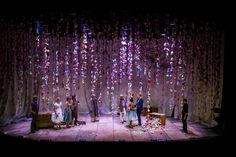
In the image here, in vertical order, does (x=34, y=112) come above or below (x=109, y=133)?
above

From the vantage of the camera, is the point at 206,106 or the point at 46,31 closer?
the point at 206,106

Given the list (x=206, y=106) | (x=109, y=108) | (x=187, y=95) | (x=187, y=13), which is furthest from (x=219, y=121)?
(x=109, y=108)

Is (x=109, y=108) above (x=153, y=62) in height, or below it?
below

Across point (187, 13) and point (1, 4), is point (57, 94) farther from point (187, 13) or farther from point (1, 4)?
point (187, 13)

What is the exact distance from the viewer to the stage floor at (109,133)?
957cm

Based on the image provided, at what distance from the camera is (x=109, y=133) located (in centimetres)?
1029

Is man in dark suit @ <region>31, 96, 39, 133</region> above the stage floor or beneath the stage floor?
above

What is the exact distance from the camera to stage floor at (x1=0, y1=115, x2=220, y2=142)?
9570 mm

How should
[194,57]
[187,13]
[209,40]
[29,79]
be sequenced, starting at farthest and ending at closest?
1. [29,79]
2. [194,57]
3. [209,40]
4. [187,13]

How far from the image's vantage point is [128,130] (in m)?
10.8

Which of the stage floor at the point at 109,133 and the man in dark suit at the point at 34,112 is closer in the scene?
the stage floor at the point at 109,133

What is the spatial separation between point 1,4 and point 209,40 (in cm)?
738

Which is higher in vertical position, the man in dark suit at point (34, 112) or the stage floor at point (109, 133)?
the man in dark suit at point (34, 112)

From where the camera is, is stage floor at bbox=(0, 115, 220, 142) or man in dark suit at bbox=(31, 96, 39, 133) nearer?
stage floor at bbox=(0, 115, 220, 142)
